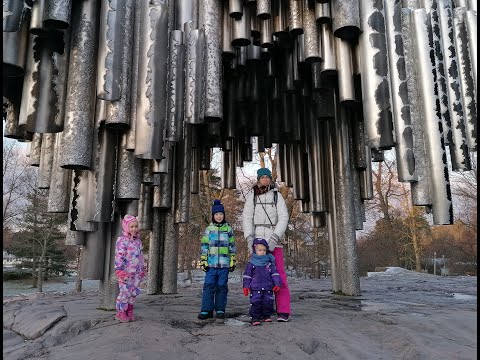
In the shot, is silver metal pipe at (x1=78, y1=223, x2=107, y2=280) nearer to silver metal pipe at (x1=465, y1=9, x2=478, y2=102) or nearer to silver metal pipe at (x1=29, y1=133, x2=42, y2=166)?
silver metal pipe at (x1=29, y1=133, x2=42, y2=166)

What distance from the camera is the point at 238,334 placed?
141 inches

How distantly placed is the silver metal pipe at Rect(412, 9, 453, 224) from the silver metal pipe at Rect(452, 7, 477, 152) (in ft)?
2.60

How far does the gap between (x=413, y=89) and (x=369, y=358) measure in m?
2.74

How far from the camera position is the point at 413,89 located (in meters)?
4.10

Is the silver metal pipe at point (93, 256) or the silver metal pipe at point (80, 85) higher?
the silver metal pipe at point (80, 85)

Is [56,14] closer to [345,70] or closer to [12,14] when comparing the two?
[12,14]

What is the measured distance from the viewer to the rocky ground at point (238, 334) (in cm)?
309

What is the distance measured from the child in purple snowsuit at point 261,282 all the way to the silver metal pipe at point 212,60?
1597 millimetres

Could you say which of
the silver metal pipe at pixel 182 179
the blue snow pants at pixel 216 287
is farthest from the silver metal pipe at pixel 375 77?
the silver metal pipe at pixel 182 179

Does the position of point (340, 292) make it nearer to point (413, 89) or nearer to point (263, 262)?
point (263, 262)

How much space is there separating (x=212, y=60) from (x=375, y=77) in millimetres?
1834

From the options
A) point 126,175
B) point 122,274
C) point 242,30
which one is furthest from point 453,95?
point 122,274

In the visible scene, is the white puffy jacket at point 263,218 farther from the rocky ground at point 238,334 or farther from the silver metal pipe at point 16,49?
the silver metal pipe at point 16,49

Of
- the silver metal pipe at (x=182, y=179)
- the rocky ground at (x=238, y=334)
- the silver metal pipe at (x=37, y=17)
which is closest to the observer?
the rocky ground at (x=238, y=334)
